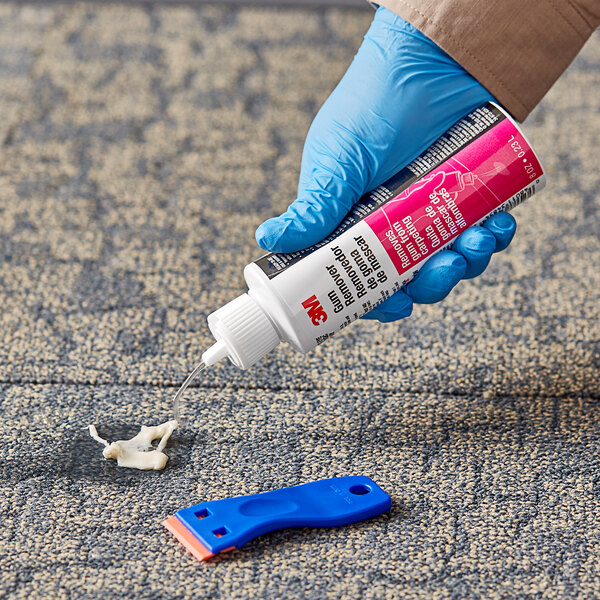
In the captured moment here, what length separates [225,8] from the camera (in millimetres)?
2047

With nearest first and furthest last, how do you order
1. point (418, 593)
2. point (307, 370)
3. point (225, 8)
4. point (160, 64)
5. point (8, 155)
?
point (418, 593) → point (307, 370) → point (8, 155) → point (160, 64) → point (225, 8)

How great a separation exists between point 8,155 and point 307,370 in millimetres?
776

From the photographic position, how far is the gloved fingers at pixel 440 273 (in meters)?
0.87

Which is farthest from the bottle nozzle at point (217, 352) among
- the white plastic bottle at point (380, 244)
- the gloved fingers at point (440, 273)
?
the gloved fingers at point (440, 273)

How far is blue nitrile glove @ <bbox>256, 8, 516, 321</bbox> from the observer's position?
2.92ft

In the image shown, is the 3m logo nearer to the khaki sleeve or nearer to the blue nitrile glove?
the blue nitrile glove

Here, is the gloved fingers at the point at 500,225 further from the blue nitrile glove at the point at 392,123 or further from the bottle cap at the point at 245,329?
the bottle cap at the point at 245,329

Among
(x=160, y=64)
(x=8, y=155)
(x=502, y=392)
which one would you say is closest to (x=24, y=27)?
(x=160, y=64)

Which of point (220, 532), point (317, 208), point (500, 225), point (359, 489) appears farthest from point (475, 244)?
point (220, 532)

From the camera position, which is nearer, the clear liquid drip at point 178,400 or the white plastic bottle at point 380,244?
the white plastic bottle at point 380,244

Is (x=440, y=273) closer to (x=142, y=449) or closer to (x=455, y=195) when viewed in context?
(x=455, y=195)

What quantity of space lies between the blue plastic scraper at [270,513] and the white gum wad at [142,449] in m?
0.09

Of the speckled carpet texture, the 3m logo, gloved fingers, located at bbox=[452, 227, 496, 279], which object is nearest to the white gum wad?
the speckled carpet texture

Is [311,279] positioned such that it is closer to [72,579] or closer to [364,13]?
[72,579]
